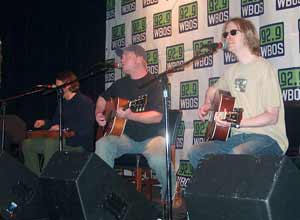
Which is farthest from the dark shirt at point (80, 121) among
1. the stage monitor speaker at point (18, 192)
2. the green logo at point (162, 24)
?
the green logo at point (162, 24)

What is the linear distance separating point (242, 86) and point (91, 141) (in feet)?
7.27

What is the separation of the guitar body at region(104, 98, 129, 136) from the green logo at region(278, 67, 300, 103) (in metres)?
1.49

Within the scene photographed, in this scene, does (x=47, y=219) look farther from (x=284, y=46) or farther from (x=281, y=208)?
(x=284, y=46)

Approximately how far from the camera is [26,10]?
7.40 metres

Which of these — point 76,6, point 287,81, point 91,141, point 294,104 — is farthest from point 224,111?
point 76,6

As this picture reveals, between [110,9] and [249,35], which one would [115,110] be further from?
[110,9]

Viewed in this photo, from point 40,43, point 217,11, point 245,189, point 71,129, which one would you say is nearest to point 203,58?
point 217,11

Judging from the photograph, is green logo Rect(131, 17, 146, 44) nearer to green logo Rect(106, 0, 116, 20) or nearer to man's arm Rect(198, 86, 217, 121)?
green logo Rect(106, 0, 116, 20)

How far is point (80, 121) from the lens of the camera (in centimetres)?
552

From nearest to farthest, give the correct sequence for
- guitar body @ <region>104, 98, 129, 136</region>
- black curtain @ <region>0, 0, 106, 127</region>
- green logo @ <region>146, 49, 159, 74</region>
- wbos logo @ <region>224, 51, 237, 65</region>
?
guitar body @ <region>104, 98, 129, 136</region> < wbos logo @ <region>224, 51, 237, 65</region> < green logo @ <region>146, 49, 159, 74</region> < black curtain @ <region>0, 0, 106, 127</region>

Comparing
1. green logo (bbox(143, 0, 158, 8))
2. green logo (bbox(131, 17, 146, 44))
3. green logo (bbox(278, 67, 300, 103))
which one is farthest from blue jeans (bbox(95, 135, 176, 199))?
green logo (bbox(143, 0, 158, 8))

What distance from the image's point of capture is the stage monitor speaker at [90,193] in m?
3.41

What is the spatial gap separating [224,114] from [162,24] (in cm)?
281

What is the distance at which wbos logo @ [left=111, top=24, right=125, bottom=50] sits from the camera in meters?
6.97
